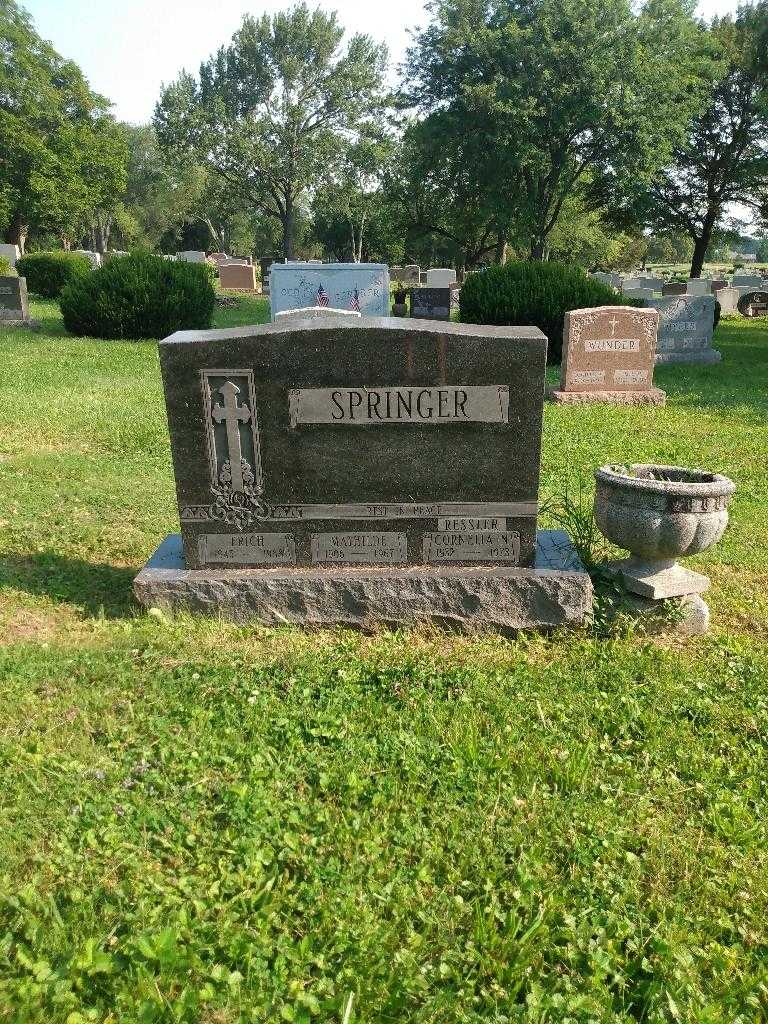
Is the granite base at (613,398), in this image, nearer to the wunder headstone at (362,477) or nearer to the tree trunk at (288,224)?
the wunder headstone at (362,477)

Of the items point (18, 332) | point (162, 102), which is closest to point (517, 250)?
point (162, 102)

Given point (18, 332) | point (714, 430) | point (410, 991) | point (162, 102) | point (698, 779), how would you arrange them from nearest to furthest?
point (410, 991) → point (698, 779) → point (714, 430) → point (18, 332) → point (162, 102)

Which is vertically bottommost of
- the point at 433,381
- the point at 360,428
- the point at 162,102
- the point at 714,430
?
the point at 714,430

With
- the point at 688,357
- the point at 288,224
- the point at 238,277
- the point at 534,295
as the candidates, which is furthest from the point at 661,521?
the point at 288,224

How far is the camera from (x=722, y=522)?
3990 millimetres

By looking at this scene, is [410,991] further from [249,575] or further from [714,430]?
[714,430]

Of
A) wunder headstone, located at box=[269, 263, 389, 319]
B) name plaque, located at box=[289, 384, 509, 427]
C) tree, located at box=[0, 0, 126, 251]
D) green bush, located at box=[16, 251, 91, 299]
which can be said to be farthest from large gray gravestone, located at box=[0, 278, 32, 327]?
tree, located at box=[0, 0, 126, 251]

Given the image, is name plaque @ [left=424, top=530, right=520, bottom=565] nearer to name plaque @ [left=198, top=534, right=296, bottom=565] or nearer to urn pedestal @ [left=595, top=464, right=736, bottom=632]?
urn pedestal @ [left=595, top=464, right=736, bottom=632]

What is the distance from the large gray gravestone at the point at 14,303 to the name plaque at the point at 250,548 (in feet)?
49.9

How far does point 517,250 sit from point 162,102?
2354 cm

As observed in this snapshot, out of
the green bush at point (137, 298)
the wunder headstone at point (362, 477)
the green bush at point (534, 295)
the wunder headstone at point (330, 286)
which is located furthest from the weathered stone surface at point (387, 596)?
the green bush at point (137, 298)

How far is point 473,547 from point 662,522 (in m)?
1.02

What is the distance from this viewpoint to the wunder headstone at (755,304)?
24188 millimetres

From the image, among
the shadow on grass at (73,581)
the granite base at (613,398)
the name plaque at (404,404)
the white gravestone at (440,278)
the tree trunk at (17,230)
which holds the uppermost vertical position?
the tree trunk at (17,230)
